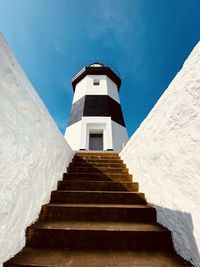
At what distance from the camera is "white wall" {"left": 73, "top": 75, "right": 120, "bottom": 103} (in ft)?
32.7

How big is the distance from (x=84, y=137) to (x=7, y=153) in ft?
21.3

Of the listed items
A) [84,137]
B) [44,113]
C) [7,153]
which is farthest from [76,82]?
[7,153]

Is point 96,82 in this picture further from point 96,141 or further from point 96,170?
point 96,170

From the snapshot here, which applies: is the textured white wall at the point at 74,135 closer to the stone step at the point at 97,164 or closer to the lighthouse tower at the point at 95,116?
the lighthouse tower at the point at 95,116

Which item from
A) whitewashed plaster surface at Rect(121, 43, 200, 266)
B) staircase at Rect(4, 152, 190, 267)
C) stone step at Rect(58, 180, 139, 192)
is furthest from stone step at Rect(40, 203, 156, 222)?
stone step at Rect(58, 180, 139, 192)

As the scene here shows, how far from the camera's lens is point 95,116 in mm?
8680

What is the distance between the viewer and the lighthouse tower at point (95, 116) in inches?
318

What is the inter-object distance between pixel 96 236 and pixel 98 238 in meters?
0.03

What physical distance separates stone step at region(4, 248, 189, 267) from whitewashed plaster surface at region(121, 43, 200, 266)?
0.23 meters

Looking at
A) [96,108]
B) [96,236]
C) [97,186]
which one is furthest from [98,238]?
[96,108]

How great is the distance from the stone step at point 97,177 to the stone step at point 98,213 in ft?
3.27

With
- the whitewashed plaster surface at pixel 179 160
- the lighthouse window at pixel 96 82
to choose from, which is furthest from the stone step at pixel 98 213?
the lighthouse window at pixel 96 82

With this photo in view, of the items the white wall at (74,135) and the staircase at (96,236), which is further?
the white wall at (74,135)

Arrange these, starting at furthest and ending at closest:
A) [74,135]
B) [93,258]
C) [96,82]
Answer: [96,82], [74,135], [93,258]
